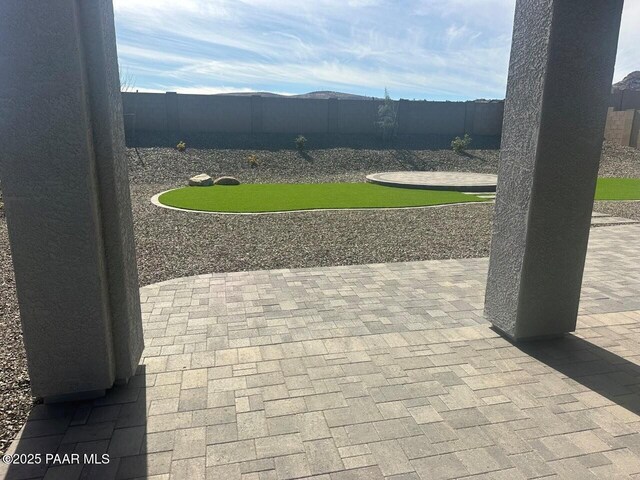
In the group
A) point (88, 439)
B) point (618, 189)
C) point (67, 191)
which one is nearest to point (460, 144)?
point (618, 189)

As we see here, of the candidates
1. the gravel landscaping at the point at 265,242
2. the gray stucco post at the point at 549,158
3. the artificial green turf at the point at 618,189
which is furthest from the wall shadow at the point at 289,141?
the gray stucco post at the point at 549,158

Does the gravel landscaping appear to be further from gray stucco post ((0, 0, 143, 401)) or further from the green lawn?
the green lawn

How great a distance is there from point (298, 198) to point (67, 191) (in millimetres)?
10705

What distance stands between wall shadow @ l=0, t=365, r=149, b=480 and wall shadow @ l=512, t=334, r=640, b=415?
10.7 ft

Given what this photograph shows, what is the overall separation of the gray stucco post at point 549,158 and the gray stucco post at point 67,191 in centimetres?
326

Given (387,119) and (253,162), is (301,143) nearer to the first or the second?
(253,162)

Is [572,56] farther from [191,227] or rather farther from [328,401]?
[191,227]

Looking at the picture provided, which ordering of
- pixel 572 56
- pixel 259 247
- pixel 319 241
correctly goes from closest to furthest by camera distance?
pixel 572 56, pixel 259 247, pixel 319 241

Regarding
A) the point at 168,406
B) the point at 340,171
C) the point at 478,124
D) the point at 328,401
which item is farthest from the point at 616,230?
the point at 478,124

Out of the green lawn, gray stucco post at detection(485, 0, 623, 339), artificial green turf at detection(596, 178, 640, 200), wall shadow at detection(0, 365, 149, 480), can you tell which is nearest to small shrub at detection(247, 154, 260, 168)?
the green lawn

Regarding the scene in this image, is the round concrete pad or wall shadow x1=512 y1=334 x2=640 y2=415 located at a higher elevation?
the round concrete pad

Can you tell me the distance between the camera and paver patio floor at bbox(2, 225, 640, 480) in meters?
2.51

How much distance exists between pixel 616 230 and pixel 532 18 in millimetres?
7614

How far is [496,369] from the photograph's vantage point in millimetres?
3568
